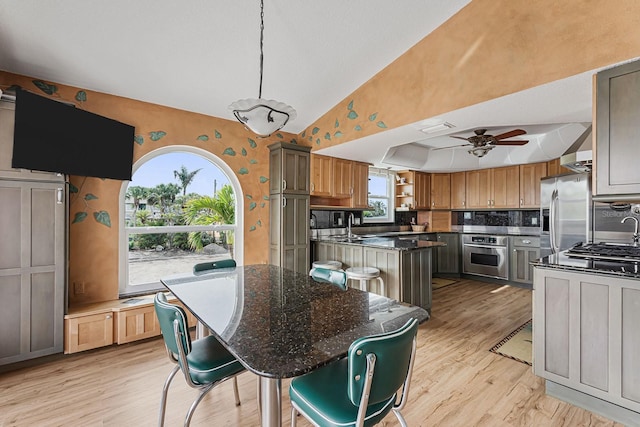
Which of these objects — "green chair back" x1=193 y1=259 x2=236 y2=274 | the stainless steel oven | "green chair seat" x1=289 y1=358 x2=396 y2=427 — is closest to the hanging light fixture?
"green chair back" x1=193 y1=259 x2=236 y2=274

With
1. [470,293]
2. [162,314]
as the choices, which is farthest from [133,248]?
[470,293]

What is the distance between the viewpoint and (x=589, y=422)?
1.87 meters

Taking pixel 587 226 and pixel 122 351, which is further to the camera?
pixel 587 226

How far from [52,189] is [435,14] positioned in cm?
377

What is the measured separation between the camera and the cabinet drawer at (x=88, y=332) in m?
2.66

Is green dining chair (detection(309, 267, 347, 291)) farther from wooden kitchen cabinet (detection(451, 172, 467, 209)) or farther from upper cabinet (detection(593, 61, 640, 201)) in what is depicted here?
wooden kitchen cabinet (detection(451, 172, 467, 209))

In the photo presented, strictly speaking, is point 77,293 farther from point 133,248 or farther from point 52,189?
point 52,189

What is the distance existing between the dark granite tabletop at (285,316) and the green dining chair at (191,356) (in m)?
0.11

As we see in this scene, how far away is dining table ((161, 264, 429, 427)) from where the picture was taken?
999 mm

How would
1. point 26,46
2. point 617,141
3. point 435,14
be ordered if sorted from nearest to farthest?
point 617,141, point 26,46, point 435,14

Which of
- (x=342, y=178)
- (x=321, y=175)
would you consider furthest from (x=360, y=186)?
(x=321, y=175)

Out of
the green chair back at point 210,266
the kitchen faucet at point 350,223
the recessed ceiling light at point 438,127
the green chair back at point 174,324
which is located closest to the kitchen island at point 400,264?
the kitchen faucet at point 350,223

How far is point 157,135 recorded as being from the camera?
3436 millimetres

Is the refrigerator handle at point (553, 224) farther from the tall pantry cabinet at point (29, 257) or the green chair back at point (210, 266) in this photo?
the tall pantry cabinet at point (29, 257)
